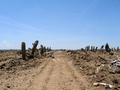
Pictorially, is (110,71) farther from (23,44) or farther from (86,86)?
(23,44)

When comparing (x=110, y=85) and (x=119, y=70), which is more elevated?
(x=119, y=70)

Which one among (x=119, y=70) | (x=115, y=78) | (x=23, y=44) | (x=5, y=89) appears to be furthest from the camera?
(x=23, y=44)

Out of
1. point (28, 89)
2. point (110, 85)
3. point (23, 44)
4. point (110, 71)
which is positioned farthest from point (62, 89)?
point (23, 44)

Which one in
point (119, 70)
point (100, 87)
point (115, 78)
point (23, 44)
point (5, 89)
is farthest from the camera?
point (23, 44)

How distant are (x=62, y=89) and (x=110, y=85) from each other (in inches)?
102

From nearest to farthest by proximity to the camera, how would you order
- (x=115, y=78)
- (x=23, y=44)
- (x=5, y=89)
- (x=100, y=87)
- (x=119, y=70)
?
1. (x=5, y=89)
2. (x=100, y=87)
3. (x=115, y=78)
4. (x=119, y=70)
5. (x=23, y=44)

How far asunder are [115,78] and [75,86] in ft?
7.96

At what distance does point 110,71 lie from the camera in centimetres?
661

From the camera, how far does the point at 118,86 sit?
194 inches

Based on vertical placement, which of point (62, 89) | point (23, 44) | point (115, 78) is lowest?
point (62, 89)

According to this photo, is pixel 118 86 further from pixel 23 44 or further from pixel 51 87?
pixel 23 44

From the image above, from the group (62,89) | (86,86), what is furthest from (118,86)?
(62,89)

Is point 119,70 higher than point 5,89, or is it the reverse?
point 119,70

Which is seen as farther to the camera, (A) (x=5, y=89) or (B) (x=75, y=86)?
(B) (x=75, y=86)
